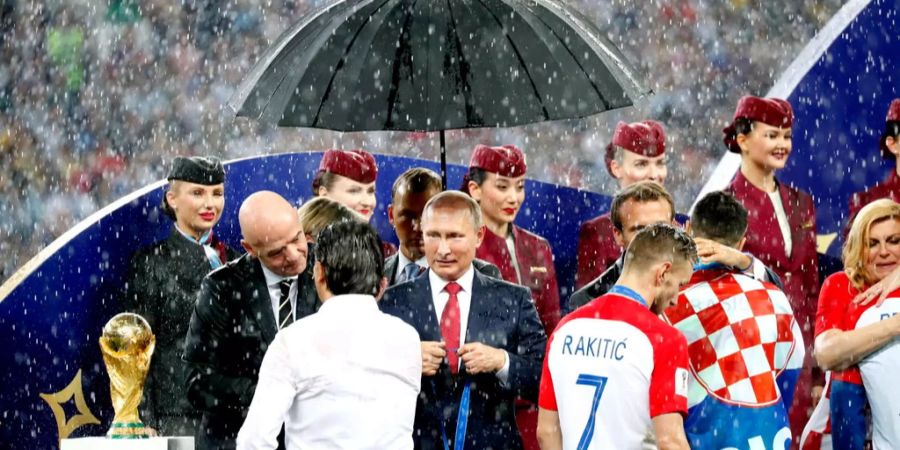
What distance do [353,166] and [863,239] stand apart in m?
1.98

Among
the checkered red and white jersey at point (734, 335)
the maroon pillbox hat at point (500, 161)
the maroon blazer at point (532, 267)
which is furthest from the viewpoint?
the maroon pillbox hat at point (500, 161)

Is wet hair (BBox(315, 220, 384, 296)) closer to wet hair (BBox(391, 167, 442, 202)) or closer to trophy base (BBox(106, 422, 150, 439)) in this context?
trophy base (BBox(106, 422, 150, 439))

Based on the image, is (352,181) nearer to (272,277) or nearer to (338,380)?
(272,277)

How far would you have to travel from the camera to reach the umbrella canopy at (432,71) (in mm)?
4441

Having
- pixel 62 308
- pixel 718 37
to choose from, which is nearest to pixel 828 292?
pixel 62 308

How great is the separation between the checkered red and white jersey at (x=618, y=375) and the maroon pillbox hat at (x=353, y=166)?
2.14 meters

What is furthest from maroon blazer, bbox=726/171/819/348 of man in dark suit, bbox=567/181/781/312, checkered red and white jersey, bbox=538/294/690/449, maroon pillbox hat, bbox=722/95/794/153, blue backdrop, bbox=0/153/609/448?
checkered red and white jersey, bbox=538/294/690/449

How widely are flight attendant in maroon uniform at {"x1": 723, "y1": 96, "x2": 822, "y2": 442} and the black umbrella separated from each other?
54.8 inches

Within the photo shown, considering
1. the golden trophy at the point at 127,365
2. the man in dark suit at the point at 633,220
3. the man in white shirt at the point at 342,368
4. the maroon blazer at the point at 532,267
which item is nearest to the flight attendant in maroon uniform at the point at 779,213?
the maroon blazer at the point at 532,267

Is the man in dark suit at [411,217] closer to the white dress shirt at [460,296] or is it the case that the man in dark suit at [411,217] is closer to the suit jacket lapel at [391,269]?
the suit jacket lapel at [391,269]

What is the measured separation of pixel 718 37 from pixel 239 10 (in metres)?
3.79

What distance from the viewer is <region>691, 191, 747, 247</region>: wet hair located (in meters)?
4.32

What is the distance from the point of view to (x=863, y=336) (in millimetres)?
4480

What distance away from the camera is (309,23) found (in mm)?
4586
